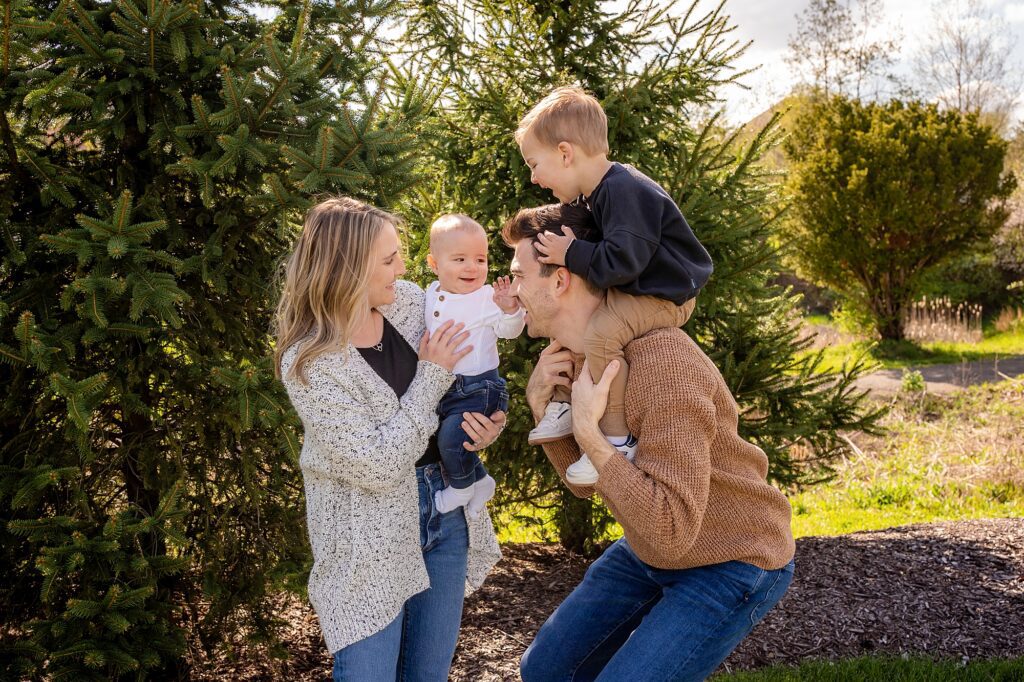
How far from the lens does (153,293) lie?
2891 mm

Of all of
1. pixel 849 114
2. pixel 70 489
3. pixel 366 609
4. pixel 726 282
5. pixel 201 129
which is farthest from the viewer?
pixel 849 114

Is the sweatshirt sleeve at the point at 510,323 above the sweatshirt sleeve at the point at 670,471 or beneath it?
above

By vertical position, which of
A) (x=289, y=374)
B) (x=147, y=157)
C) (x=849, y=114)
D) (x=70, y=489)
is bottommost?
(x=70, y=489)

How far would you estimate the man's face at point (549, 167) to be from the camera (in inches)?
103

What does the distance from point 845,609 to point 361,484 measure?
136 inches

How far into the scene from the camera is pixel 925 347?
15.3 m

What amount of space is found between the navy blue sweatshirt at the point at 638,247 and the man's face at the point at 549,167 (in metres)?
0.16

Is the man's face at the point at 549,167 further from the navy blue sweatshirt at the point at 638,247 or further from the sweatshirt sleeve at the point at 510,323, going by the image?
the sweatshirt sleeve at the point at 510,323

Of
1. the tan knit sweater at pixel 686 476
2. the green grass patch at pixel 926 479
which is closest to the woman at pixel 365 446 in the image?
the tan knit sweater at pixel 686 476

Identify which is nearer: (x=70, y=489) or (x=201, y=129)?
(x=201, y=129)

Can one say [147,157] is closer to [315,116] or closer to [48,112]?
[48,112]

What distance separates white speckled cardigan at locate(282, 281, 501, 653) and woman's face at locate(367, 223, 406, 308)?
0.19m

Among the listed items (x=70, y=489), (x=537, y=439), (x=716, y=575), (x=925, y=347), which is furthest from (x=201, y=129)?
(x=925, y=347)

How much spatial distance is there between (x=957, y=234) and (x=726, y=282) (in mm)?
13402
